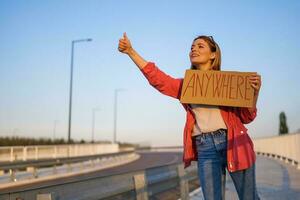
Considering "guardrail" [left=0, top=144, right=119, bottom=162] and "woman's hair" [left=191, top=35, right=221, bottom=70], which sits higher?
"woman's hair" [left=191, top=35, right=221, bottom=70]

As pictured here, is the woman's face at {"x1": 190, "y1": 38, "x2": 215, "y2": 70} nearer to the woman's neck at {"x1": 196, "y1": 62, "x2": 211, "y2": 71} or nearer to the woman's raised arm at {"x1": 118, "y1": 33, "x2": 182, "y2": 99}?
the woman's neck at {"x1": 196, "y1": 62, "x2": 211, "y2": 71}

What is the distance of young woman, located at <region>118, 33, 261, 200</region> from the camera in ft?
15.3

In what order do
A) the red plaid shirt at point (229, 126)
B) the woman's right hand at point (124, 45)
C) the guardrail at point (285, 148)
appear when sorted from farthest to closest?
the guardrail at point (285, 148)
the woman's right hand at point (124, 45)
the red plaid shirt at point (229, 126)

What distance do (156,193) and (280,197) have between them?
3166 mm

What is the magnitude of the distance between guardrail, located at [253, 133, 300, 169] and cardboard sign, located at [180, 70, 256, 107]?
55.7ft

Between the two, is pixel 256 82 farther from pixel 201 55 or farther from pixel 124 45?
pixel 124 45

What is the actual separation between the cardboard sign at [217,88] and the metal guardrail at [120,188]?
5.04 ft

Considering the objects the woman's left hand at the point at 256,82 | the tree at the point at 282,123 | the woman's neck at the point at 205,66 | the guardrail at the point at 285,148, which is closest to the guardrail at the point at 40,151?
the guardrail at the point at 285,148

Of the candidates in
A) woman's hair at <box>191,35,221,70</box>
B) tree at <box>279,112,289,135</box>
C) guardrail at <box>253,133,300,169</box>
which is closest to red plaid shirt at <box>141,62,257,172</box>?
woman's hair at <box>191,35,221,70</box>

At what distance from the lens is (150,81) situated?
4902mm

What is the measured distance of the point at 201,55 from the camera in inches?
199

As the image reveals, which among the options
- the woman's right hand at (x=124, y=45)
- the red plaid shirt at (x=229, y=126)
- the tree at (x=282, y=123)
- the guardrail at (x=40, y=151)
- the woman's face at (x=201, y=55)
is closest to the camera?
the red plaid shirt at (x=229, y=126)

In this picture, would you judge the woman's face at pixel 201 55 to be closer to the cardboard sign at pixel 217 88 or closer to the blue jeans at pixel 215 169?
the cardboard sign at pixel 217 88

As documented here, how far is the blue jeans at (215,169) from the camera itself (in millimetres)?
4668
